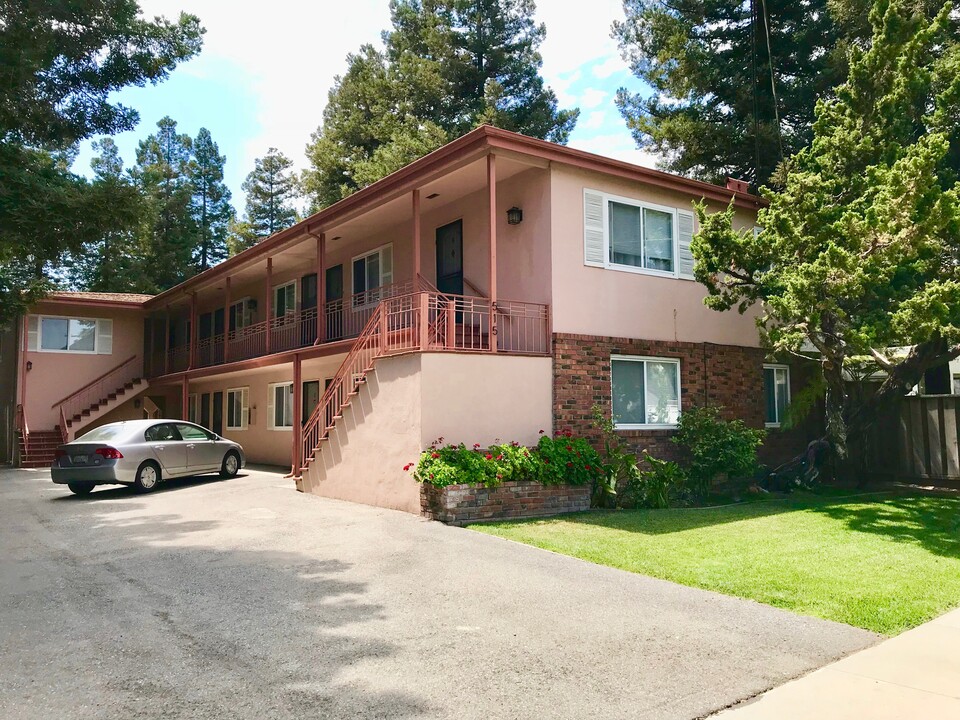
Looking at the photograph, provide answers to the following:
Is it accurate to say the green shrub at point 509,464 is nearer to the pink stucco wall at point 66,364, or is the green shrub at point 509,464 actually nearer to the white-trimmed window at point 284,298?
the white-trimmed window at point 284,298

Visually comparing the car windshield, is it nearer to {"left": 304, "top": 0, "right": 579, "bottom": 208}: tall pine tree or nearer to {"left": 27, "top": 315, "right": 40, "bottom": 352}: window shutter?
{"left": 27, "top": 315, "right": 40, "bottom": 352}: window shutter

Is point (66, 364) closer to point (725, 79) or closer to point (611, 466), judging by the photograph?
point (611, 466)

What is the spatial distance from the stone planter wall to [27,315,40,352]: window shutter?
19928 millimetres

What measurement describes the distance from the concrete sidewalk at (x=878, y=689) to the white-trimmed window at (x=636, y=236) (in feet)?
29.3

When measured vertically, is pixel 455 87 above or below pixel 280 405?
above

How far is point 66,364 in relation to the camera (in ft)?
84.5

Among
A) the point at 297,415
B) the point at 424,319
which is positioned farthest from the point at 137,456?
the point at 424,319

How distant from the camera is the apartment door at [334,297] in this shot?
19.1 m

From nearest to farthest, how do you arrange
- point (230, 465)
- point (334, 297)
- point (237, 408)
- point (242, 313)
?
point (230, 465), point (334, 297), point (237, 408), point (242, 313)

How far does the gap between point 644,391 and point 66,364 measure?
20473 mm

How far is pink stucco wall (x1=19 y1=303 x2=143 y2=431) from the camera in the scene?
2481 centimetres

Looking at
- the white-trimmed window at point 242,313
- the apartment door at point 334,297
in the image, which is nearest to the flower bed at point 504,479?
the apartment door at point 334,297

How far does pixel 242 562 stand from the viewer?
8430mm

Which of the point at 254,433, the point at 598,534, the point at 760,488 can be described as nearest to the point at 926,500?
the point at 760,488
